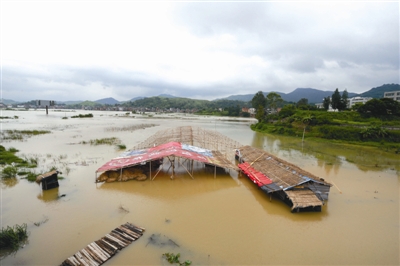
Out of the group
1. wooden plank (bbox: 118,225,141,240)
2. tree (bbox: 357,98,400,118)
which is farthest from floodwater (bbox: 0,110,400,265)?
tree (bbox: 357,98,400,118)

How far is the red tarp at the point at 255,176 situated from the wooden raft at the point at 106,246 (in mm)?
7581

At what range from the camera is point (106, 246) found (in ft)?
25.5

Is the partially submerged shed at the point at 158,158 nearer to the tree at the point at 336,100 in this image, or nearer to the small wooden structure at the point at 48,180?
the small wooden structure at the point at 48,180

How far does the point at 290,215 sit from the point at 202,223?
15.2 feet

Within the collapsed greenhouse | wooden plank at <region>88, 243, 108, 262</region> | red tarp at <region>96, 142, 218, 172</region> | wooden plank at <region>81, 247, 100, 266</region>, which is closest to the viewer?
wooden plank at <region>81, 247, 100, 266</region>

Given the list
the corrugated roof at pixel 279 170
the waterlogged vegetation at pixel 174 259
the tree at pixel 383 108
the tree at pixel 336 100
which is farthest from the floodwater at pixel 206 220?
the tree at pixel 336 100

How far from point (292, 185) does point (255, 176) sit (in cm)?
295

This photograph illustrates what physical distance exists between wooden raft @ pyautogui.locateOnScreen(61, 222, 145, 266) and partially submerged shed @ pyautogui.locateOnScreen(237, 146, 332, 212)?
7.50 metres

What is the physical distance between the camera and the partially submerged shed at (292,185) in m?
10.9

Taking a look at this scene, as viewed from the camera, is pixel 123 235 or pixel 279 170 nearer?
pixel 123 235

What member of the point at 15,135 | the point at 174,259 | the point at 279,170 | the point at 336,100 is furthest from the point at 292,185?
the point at 336,100

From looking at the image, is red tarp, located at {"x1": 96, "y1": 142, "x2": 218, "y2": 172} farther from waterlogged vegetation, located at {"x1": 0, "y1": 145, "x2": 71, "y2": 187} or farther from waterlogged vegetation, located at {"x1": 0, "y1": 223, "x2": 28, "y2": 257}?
waterlogged vegetation, located at {"x1": 0, "y1": 223, "x2": 28, "y2": 257}

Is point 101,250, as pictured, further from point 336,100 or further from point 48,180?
point 336,100

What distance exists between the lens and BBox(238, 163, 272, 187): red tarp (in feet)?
42.6
